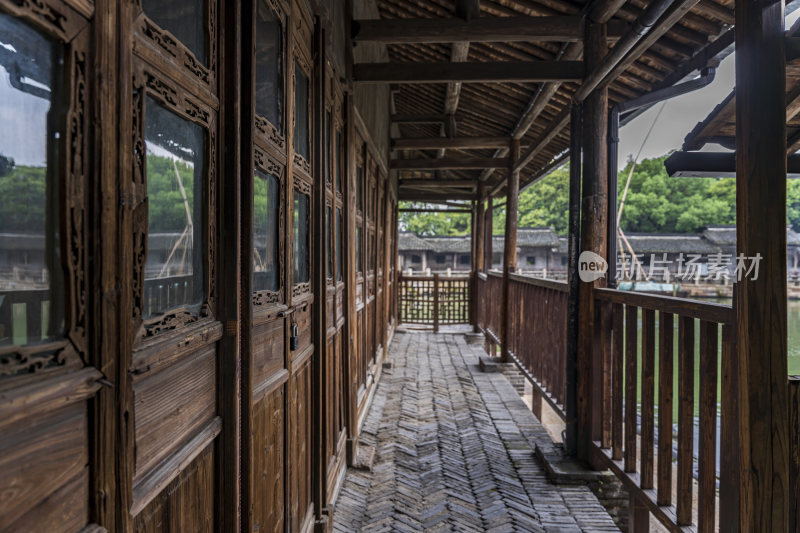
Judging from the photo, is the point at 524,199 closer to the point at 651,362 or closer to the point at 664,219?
the point at 664,219

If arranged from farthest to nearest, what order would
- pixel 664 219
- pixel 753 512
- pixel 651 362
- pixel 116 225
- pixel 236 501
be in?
1. pixel 664 219
2. pixel 651 362
3. pixel 753 512
4. pixel 236 501
5. pixel 116 225

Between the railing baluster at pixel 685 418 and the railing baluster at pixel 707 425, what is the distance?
112 mm

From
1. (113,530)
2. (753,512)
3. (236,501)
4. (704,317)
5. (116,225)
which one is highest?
(116,225)

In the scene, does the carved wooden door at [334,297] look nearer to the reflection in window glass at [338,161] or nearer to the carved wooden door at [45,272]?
the reflection in window glass at [338,161]

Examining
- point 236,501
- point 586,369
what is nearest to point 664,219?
point 586,369

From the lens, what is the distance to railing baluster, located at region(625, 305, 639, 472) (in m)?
2.60

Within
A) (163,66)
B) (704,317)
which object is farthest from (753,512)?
(163,66)

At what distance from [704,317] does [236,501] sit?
5.80ft

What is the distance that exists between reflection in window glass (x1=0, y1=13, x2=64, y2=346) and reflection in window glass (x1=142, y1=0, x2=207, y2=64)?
1.08 feet

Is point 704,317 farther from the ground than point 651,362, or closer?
farther from the ground

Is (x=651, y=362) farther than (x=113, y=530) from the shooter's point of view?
Yes

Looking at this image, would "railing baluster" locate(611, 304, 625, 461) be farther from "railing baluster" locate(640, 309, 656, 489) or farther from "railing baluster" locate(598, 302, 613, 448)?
"railing baluster" locate(640, 309, 656, 489)

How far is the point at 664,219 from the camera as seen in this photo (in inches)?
1238

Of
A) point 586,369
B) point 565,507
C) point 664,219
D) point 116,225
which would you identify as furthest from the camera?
point 664,219
